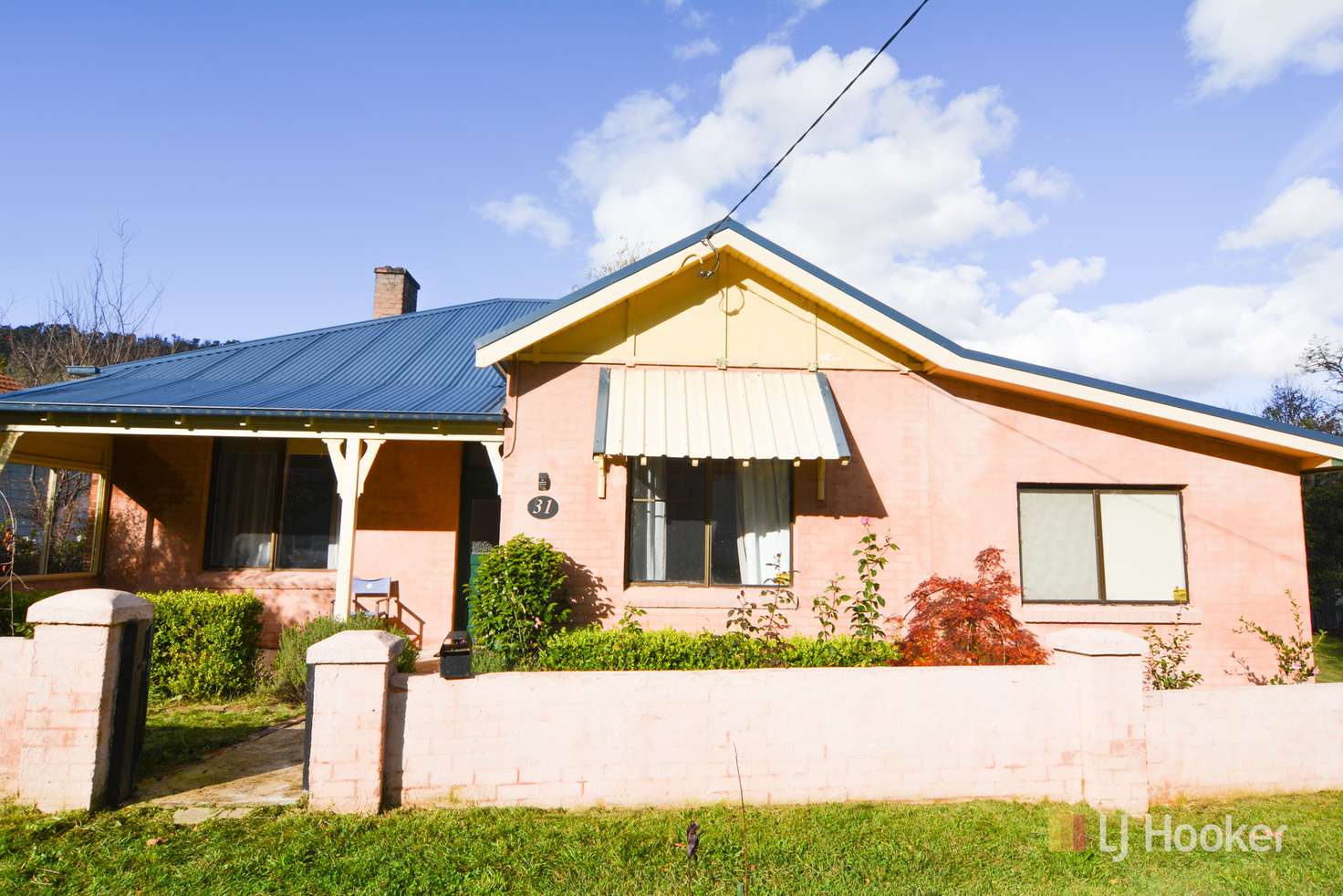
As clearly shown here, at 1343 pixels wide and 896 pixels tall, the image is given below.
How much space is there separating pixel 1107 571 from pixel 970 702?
423 centimetres

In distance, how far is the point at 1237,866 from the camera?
5.31 meters

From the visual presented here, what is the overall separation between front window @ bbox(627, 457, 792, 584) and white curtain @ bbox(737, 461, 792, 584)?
0.01 meters

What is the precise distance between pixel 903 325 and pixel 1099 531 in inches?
139

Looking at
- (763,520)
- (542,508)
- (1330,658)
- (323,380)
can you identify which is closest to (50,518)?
(323,380)

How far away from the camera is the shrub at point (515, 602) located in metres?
8.05

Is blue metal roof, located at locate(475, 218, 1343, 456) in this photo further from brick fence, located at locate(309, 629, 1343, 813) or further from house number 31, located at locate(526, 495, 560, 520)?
brick fence, located at locate(309, 629, 1343, 813)

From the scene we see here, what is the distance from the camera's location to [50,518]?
477 inches

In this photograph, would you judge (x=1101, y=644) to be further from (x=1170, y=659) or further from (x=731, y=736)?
(x=1170, y=659)

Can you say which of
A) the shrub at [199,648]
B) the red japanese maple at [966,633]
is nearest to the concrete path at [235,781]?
the shrub at [199,648]

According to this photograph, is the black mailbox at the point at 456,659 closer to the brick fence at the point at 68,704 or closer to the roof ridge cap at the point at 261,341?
the brick fence at the point at 68,704

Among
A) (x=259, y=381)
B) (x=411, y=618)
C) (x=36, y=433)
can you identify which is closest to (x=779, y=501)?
(x=411, y=618)

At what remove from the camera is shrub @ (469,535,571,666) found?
8047 millimetres

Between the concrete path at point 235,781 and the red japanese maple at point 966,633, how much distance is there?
5.84 meters

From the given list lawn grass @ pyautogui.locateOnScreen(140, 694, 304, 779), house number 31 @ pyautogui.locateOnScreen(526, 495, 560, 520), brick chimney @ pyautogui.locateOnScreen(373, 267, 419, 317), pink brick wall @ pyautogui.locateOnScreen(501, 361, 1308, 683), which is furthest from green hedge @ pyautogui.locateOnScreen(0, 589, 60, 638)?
brick chimney @ pyautogui.locateOnScreen(373, 267, 419, 317)
